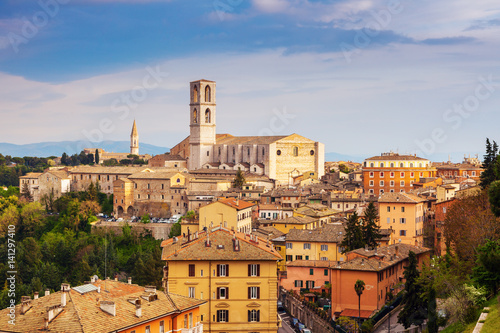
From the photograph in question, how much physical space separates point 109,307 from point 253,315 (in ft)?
24.5

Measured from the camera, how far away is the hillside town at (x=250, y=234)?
21.2 metres

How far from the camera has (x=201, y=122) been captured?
72.8 metres

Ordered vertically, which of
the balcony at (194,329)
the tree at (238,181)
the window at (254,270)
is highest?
the tree at (238,181)

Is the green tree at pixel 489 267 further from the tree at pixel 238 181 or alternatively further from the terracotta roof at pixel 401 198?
the tree at pixel 238 181

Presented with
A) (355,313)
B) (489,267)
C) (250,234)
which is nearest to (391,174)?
(250,234)

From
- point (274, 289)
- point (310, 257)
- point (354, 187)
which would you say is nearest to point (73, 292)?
point (274, 289)

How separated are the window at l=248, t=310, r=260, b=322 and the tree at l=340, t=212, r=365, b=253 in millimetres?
10200

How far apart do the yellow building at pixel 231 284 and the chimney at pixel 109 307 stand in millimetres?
6177

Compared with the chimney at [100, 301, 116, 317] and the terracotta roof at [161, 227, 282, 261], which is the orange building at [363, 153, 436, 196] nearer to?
the terracotta roof at [161, 227, 282, 261]

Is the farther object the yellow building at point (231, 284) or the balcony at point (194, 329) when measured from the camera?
the yellow building at point (231, 284)

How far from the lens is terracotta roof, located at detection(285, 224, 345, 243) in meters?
36.2

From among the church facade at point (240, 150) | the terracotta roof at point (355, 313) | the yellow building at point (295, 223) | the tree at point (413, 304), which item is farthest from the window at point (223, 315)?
the church facade at point (240, 150)

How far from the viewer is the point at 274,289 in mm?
25578

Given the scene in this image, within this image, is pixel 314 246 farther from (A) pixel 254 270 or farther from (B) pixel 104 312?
(B) pixel 104 312
